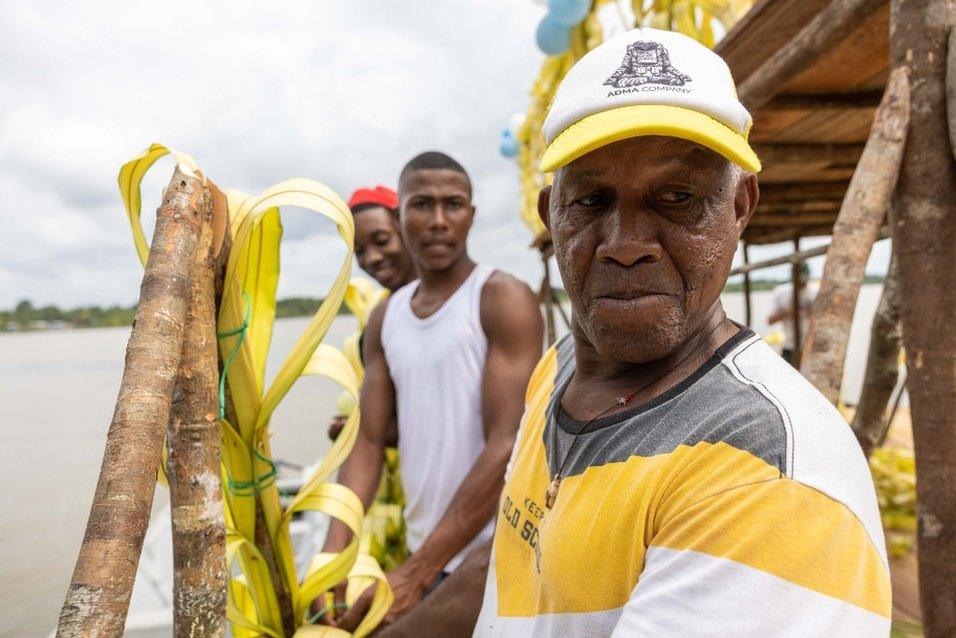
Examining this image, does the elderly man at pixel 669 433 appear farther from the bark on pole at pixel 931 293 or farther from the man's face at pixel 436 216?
the man's face at pixel 436 216

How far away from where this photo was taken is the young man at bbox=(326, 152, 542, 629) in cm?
193

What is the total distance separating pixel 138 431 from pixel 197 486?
241mm

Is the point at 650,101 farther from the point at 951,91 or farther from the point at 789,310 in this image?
the point at 789,310

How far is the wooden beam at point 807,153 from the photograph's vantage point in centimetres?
303

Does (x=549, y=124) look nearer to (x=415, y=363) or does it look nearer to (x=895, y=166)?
(x=895, y=166)

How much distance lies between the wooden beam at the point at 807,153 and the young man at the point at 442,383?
1645 mm

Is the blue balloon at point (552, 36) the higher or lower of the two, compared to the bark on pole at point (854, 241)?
higher

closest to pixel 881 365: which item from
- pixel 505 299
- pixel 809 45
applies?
Result: pixel 809 45

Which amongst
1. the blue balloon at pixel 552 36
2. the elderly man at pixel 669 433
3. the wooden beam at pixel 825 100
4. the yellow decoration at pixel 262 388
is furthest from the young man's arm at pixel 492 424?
the blue balloon at pixel 552 36

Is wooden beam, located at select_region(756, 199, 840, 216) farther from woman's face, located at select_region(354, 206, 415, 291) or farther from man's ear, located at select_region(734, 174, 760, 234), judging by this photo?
man's ear, located at select_region(734, 174, 760, 234)

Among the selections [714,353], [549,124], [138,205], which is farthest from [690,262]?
[138,205]

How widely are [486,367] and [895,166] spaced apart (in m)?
1.24

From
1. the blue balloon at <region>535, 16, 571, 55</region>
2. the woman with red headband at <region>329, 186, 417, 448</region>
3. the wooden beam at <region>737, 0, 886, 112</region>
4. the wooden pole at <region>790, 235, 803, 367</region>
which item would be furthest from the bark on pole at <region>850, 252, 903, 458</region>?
the wooden pole at <region>790, 235, 803, 367</region>

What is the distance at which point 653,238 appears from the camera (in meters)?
0.80
